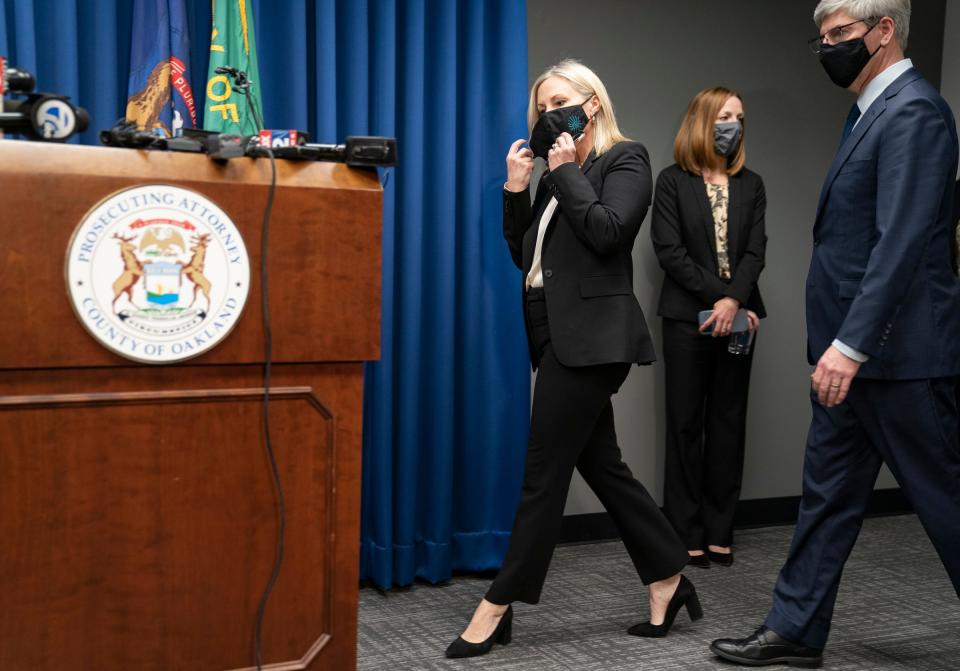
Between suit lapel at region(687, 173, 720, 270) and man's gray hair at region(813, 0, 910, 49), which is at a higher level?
man's gray hair at region(813, 0, 910, 49)

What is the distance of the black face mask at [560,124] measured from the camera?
2.55 meters

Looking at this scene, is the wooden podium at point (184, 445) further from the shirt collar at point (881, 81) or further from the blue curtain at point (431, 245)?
the blue curtain at point (431, 245)

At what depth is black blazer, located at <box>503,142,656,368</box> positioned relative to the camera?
2426 millimetres

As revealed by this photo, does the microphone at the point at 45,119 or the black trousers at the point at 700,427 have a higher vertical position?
the microphone at the point at 45,119

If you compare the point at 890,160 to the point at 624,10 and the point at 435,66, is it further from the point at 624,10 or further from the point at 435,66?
the point at 624,10

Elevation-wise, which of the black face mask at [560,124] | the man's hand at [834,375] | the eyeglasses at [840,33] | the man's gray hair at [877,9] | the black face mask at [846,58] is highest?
the man's gray hair at [877,9]

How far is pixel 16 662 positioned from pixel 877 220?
1883mm

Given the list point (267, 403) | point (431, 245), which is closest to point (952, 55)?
point (431, 245)

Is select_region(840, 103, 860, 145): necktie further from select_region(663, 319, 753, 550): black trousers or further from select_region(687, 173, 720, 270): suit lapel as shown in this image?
select_region(663, 319, 753, 550): black trousers

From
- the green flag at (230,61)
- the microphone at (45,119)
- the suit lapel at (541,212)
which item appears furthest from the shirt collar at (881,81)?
the microphone at (45,119)

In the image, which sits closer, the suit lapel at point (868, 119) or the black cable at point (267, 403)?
the black cable at point (267, 403)

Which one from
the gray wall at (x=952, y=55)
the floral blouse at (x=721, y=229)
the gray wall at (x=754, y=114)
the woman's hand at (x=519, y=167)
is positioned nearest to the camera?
the woman's hand at (x=519, y=167)

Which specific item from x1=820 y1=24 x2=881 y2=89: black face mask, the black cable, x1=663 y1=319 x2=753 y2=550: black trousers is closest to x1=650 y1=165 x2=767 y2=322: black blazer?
x1=663 y1=319 x2=753 y2=550: black trousers

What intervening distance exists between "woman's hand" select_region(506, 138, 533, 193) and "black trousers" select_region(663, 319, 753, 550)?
3.97 ft
